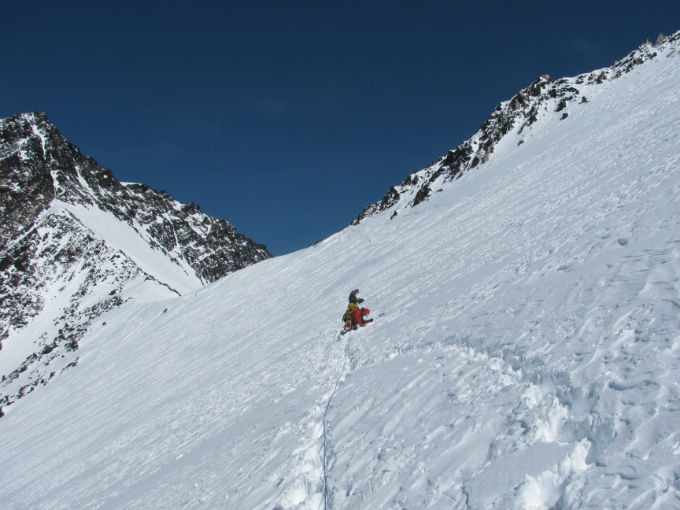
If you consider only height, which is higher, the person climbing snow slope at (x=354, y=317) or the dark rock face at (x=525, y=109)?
the dark rock face at (x=525, y=109)

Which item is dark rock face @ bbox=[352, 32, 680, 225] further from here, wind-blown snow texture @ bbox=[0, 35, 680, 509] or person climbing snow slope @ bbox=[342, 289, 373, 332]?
person climbing snow slope @ bbox=[342, 289, 373, 332]

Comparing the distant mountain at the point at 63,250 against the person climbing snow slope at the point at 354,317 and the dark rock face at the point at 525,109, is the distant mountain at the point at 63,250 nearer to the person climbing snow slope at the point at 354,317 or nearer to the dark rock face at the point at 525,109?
the person climbing snow slope at the point at 354,317

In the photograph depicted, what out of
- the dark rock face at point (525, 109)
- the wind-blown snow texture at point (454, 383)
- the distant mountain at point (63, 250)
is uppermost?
the distant mountain at point (63, 250)

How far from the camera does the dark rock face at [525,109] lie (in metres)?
41.6

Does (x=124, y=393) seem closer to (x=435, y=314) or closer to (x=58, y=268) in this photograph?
(x=435, y=314)

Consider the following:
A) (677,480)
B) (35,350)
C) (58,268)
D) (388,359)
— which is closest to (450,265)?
(388,359)

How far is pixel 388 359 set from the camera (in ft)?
36.3

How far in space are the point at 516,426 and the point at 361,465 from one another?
2327mm

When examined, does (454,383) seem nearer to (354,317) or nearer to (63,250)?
(354,317)

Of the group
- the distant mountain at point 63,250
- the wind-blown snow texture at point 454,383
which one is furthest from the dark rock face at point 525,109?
the distant mountain at point 63,250

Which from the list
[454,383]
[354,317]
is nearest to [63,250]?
[354,317]

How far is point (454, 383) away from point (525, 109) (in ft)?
143

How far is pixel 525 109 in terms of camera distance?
1775 inches

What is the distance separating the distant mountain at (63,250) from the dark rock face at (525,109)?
37195 mm
